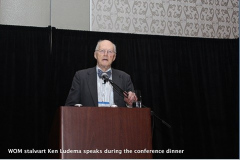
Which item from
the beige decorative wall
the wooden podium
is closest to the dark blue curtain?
the beige decorative wall

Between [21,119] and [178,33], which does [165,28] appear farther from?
[21,119]

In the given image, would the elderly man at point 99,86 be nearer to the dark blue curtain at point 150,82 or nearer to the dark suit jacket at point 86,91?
the dark suit jacket at point 86,91

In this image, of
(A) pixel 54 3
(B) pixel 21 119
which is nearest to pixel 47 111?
(B) pixel 21 119

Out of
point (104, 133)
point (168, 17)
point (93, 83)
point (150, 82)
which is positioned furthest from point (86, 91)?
point (168, 17)

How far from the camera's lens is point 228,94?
230 inches

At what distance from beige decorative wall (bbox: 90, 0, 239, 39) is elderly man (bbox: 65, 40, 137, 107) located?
1.46 metres

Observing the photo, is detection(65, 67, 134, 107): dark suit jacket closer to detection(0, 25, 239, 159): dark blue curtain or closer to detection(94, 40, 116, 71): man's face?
detection(94, 40, 116, 71): man's face

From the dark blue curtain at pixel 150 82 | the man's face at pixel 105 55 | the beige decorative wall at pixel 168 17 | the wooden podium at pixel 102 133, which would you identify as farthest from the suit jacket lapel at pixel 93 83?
the beige decorative wall at pixel 168 17

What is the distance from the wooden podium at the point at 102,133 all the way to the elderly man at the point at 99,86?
36.0 inches

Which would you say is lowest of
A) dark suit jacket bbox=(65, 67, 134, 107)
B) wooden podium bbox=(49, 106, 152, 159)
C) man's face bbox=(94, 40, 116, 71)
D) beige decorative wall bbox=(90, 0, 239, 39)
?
wooden podium bbox=(49, 106, 152, 159)

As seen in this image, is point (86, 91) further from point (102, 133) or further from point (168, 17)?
point (168, 17)

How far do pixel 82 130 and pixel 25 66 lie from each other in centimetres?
255

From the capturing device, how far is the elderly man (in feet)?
13.0

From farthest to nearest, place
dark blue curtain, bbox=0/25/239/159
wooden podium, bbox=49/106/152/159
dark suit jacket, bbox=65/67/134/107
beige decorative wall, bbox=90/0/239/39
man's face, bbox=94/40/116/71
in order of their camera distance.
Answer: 1. beige decorative wall, bbox=90/0/239/39
2. dark blue curtain, bbox=0/25/239/159
3. man's face, bbox=94/40/116/71
4. dark suit jacket, bbox=65/67/134/107
5. wooden podium, bbox=49/106/152/159
